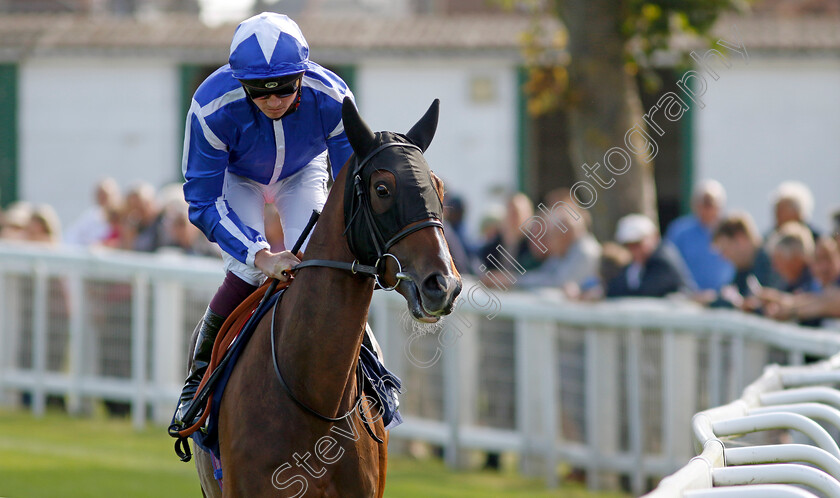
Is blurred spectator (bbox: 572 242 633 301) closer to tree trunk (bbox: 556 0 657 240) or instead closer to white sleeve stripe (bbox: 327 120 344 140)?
tree trunk (bbox: 556 0 657 240)

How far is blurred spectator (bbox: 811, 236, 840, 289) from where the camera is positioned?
6168mm

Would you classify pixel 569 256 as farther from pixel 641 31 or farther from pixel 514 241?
pixel 641 31

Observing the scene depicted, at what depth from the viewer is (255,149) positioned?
3902mm

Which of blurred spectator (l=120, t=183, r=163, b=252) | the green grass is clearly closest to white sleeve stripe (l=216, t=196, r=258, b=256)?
the green grass

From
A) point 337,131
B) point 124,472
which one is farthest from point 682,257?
point 337,131

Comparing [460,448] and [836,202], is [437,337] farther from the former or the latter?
[836,202]

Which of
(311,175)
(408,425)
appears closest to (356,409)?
(311,175)

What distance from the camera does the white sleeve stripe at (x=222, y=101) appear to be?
377 centimetres

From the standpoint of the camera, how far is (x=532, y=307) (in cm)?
731

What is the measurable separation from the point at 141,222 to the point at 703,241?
488cm

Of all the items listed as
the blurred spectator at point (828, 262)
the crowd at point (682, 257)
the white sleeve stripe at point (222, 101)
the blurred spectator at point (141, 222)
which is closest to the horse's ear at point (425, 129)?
the white sleeve stripe at point (222, 101)

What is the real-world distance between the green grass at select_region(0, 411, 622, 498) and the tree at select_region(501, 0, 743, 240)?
8.62 ft

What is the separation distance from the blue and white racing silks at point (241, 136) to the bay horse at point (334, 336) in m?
0.32

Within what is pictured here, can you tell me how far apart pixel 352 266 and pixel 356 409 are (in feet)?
1.79
